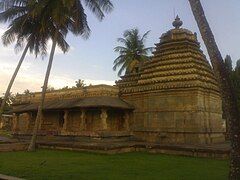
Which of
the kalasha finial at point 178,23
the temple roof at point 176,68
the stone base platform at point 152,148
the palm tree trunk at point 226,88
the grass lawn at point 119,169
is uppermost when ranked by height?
the kalasha finial at point 178,23

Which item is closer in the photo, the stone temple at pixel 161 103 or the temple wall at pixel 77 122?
the stone temple at pixel 161 103

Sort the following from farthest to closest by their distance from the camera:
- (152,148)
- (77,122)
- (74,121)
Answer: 1. (74,121)
2. (77,122)
3. (152,148)

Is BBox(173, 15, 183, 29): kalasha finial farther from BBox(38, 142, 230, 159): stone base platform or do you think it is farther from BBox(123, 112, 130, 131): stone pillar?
BBox(38, 142, 230, 159): stone base platform

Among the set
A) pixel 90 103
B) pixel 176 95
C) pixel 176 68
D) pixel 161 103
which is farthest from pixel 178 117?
pixel 90 103

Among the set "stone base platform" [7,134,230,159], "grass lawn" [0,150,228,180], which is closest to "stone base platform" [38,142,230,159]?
"stone base platform" [7,134,230,159]

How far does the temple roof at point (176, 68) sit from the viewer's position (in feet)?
76.1

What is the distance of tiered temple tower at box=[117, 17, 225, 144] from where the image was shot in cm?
2241

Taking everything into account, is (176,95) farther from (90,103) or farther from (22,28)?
(22,28)

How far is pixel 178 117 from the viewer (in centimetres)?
2297

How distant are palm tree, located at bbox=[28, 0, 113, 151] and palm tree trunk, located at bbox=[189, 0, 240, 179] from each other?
12.8 meters

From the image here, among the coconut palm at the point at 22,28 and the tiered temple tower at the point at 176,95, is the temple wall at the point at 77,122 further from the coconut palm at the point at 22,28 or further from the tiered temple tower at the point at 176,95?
the coconut palm at the point at 22,28

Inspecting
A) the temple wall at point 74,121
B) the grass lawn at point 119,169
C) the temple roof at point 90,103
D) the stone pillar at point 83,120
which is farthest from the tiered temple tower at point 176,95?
the grass lawn at point 119,169

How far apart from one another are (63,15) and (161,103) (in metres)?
9.80

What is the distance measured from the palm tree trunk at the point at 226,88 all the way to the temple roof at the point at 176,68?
13.5 meters
